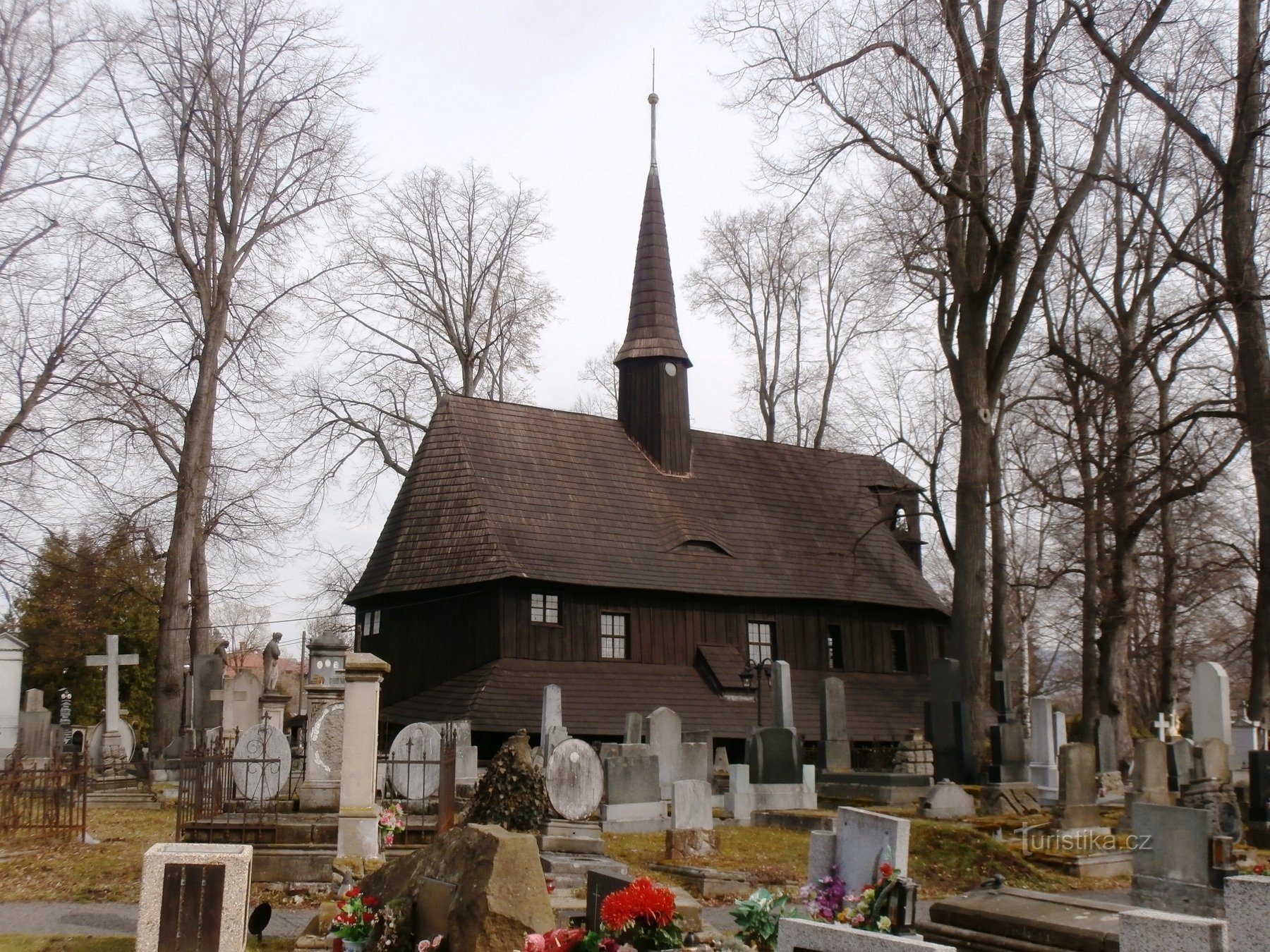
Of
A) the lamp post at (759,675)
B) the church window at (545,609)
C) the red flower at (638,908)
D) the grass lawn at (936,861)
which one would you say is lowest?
the grass lawn at (936,861)

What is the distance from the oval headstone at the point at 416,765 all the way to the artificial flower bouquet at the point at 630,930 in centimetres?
788

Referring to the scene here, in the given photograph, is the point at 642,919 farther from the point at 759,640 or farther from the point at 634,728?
the point at 759,640

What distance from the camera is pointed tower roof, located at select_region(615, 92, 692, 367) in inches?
1206

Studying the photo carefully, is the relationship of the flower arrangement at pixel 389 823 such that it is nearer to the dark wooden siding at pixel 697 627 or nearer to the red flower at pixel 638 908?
the red flower at pixel 638 908

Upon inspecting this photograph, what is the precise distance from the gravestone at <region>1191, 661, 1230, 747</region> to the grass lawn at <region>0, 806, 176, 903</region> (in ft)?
57.1

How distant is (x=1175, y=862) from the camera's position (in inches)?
Answer: 375

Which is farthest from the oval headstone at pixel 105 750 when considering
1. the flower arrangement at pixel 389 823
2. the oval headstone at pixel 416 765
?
the flower arrangement at pixel 389 823

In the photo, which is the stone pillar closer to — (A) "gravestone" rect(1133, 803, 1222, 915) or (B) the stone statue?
(A) "gravestone" rect(1133, 803, 1222, 915)

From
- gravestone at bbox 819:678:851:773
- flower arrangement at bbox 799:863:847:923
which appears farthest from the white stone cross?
flower arrangement at bbox 799:863:847:923

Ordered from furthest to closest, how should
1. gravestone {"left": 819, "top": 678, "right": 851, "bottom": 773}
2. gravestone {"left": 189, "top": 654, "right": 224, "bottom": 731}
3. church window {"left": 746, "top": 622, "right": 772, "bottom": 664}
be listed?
church window {"left": 746, "top": 622, "right": 772, "bottom": 664} < gravestone {"left": 189, "top": 654, "right": 224, "bottom": 731} < gravestone {"left": 819, "top": 678, "right": 851, "bottom": 773}

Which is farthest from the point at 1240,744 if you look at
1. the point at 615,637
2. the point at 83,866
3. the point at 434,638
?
the point at 83,866

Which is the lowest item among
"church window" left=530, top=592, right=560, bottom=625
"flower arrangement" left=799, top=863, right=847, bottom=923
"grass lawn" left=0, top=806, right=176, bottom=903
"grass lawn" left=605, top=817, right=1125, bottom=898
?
"grass lawn" left=605, top=817, right=1125, bottom=898

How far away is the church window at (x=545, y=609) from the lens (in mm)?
25266

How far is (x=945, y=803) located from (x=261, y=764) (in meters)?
9.76
